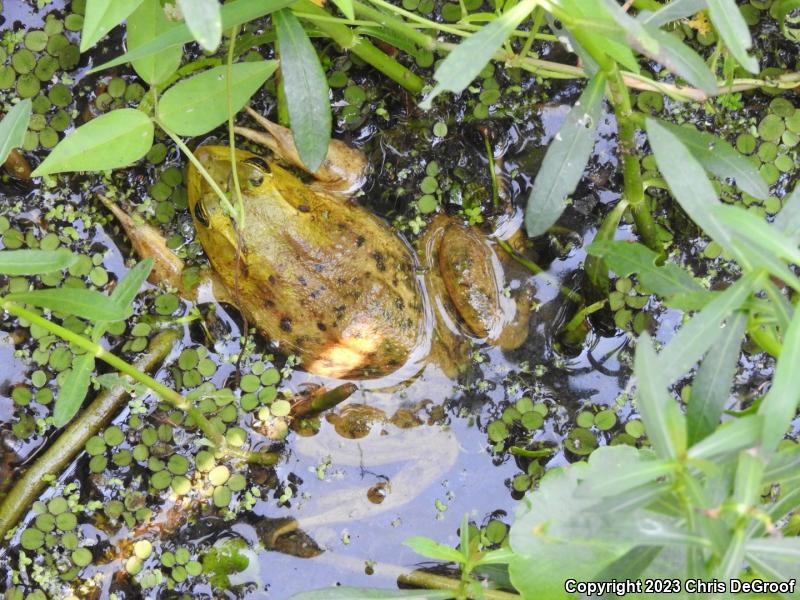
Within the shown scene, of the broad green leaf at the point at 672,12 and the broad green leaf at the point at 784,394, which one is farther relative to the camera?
the broad green leaf at the point at 672,12

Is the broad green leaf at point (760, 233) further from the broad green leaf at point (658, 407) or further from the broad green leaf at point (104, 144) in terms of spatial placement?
the broad green leaf at point (104, 144)

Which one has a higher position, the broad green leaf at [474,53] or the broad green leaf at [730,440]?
the broad green leaf at [474,53]

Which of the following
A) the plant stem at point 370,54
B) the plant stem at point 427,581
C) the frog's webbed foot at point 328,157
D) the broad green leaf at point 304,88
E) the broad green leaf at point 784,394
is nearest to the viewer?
the broad green leaf at point 784,394

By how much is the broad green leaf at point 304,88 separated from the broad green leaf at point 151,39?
15.2 inches

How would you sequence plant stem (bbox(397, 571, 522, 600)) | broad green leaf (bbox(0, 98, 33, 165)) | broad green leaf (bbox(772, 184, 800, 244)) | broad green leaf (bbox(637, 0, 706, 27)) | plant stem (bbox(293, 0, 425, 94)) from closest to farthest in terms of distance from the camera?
1. broad green leaf (bbox(772, 184, 800, 244))
2. broad green leaf (bbox(637, 0, 706, 27))
3. broad green leaf (bbox(0, 98, 33, 165))
4. plant stem (bbox(293, 0, 425, 94))
5. plant stem (bbox(397, 571, 522, 600))

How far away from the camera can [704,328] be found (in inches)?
65.7

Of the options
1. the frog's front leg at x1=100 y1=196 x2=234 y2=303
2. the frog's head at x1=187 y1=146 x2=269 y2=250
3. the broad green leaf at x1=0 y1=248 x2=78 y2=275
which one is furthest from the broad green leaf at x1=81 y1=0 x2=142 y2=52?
the frog's front leg at x1=100 y1=196 x2=234 y2=303

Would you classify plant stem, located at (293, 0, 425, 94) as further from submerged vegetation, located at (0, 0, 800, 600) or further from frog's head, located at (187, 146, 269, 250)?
frog's head, located at (187, 146, 269, 250)

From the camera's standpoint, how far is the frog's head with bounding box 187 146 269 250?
113 inches

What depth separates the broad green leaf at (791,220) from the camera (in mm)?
1769

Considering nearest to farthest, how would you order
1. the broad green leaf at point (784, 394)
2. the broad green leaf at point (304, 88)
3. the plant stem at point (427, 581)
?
the broad green leaf at point (784, 394) < the broad green leaf at point (304, 88) < the plant stem at point (427, 581)

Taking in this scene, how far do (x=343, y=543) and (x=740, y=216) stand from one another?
6.98 ft

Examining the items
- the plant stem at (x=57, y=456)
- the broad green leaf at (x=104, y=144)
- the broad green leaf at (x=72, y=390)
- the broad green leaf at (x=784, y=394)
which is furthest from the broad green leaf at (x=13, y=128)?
the broad green leaf at (x=784, y=394)

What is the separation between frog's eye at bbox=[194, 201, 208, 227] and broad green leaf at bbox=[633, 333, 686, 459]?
6.12 ft
